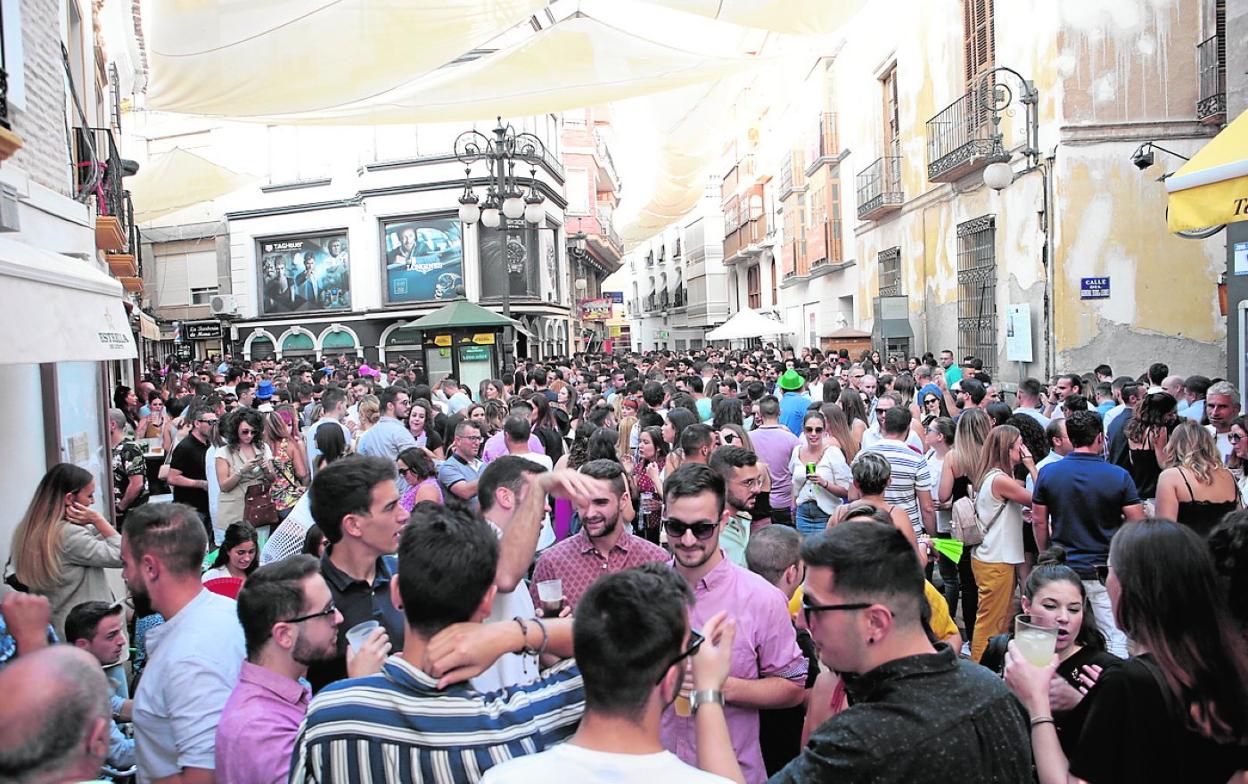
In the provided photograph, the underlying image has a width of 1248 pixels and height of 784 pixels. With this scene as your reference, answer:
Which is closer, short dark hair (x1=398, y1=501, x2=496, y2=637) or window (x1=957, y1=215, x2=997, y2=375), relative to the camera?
short dark hair (x1=398, y1=501, x2=496, y2=637)

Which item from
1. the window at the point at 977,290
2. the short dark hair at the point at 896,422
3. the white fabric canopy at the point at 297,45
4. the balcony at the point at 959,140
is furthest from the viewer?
the window at the point at 977,290

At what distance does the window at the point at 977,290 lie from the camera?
17.5 metres

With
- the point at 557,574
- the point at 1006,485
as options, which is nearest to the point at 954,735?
the point at 557,574

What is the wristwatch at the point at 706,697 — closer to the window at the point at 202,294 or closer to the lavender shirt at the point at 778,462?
the lavender shirt at the point at 778,462

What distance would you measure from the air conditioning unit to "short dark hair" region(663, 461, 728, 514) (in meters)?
33.5

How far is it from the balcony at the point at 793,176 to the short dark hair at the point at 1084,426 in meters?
28.7

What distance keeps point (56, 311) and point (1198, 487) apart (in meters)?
6.45

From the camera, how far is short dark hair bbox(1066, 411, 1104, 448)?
534 centimetres

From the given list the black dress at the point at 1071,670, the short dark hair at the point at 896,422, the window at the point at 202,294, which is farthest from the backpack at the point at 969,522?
the window at the point at 202,294

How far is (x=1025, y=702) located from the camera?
101 inches

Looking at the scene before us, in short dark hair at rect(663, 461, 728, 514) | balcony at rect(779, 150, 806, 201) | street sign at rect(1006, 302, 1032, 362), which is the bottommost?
short dark hair at rect(663, 461, 728, 514)

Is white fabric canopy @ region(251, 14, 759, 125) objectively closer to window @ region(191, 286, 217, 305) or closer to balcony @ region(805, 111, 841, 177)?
balcony @ region(805, 111, 841, 177)

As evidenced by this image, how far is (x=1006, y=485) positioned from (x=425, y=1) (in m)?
4.82

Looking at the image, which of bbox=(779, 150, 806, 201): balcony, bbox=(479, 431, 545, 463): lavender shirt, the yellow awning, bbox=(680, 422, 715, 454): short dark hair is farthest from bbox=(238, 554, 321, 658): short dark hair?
bbox=(779, 150, 806, 201): balcony
